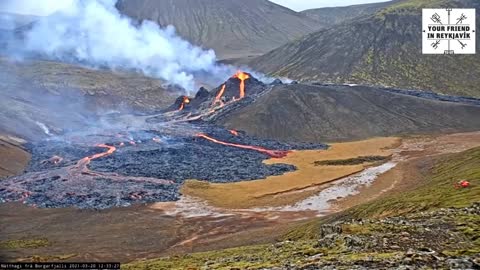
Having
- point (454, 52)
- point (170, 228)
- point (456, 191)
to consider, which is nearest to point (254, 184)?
point (170, 228)

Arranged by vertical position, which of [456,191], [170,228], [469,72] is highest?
[469,72]

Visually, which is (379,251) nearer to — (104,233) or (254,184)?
(104,233)

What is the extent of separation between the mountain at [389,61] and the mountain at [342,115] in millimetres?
44960

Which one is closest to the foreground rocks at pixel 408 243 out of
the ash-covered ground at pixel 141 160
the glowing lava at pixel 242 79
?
the ash-covered ground at pixel 141 160

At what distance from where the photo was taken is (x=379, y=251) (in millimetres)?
19984

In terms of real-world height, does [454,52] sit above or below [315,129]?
above

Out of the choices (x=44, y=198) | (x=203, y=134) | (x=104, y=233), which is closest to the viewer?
(x=104, y=233)

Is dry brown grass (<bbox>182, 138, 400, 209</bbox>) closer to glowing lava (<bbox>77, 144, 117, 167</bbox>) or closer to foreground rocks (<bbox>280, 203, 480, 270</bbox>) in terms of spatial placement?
glowing lava (<bbox>77, 144, 117, 167</bbox>)

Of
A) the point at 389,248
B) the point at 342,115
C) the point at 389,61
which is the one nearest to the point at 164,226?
the point at 389,248

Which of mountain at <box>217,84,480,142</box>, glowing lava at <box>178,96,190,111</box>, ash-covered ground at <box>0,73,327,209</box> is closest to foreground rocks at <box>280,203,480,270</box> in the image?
ash-covered ground at <box>0,73,327,209</box>

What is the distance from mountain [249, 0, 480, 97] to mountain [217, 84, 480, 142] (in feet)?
148

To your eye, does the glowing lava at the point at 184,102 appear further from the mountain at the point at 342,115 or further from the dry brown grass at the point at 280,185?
the dry brown grass at the point at 280,185

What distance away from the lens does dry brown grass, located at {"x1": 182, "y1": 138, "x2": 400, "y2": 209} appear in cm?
5756

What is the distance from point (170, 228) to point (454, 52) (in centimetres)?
15689
